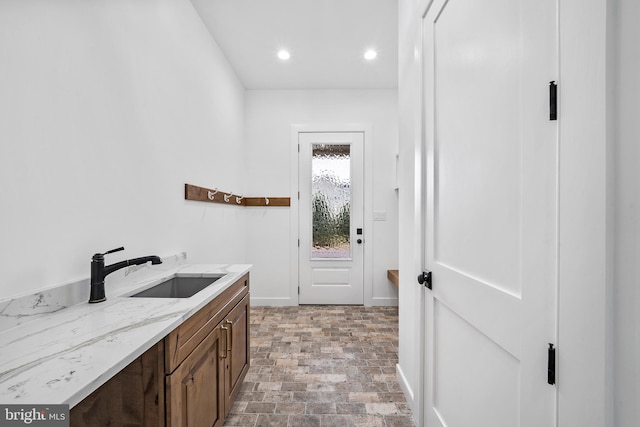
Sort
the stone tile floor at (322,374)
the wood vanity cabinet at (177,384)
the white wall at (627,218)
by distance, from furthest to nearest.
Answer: the stone tile floor at (322,374)
the wood vanity cabinet at (177,384)
the white wall at (627,218)

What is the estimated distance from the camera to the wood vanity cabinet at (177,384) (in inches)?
37.1

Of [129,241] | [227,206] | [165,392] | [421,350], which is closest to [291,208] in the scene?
[227,206]

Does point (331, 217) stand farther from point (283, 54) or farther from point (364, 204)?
point (283, 54)

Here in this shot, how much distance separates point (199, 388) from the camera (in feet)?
3.96

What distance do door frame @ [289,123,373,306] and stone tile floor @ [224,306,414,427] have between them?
457 mm

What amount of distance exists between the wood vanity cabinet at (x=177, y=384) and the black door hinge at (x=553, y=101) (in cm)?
130

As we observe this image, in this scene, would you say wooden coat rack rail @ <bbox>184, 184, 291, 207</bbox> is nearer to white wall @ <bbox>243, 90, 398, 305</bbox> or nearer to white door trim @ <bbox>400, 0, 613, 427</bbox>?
white wall @ <bbox>243, 90, 398, 305</bbox>

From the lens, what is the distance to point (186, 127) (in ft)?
7.02

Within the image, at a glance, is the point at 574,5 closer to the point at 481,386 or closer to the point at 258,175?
the point at 481,386

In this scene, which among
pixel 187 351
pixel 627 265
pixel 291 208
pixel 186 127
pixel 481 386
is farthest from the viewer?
pixel 291 208

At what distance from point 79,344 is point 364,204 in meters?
3.11

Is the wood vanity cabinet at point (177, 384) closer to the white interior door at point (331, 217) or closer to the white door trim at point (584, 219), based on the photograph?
the white door trim at point (584, 219)

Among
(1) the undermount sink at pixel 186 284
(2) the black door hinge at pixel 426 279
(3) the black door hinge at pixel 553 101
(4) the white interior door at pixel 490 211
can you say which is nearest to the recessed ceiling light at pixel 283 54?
(4) the white interior door at pixel 490 211

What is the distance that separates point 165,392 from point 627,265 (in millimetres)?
1302
